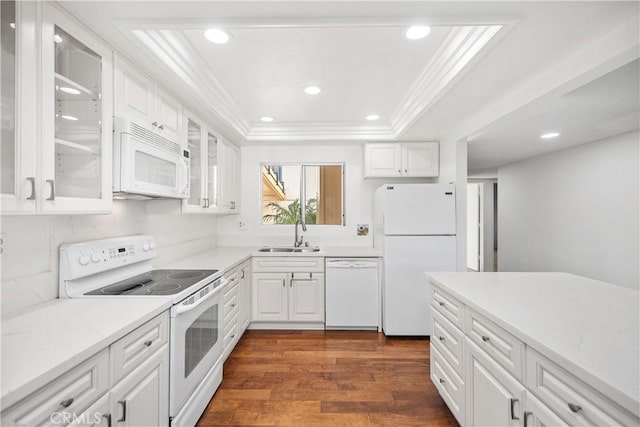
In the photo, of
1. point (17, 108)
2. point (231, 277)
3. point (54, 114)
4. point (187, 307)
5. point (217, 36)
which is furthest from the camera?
point (231, 277)

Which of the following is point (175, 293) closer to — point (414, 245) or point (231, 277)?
point (231, 277)

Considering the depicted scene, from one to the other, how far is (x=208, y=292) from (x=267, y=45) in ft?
5.48

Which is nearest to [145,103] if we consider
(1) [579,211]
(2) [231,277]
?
(2) [231,277]

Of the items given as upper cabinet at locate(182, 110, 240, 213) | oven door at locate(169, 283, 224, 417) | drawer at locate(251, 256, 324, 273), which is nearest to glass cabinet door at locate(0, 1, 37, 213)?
oven door at locate(169, 283, 224, 417)

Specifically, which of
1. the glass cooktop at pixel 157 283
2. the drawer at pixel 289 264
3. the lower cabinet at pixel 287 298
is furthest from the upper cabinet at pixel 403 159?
the glass cooktop at pixel 157 283

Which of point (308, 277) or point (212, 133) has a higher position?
point (212, 133)

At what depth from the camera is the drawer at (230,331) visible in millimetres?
2411

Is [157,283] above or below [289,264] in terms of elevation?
above

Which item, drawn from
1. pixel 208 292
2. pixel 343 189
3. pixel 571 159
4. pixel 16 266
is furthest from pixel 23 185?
pixel 571 159

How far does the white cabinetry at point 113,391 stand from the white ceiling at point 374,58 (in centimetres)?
147

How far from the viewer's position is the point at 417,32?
5.33ft

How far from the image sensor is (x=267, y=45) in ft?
5.85

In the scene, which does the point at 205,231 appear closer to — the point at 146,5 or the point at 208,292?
the point at 208,292

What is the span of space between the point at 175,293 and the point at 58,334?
21.4 inches
